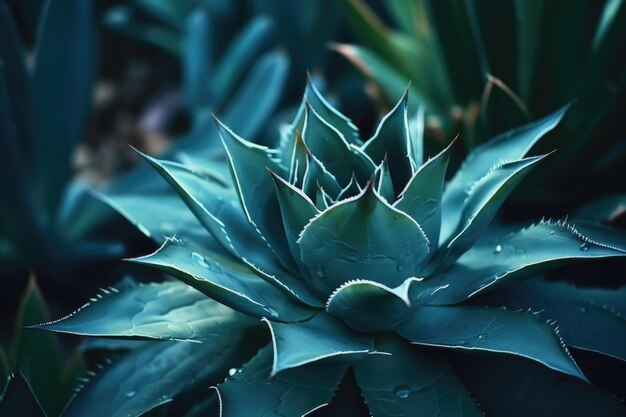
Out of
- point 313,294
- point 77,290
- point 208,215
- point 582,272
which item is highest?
point 208,215

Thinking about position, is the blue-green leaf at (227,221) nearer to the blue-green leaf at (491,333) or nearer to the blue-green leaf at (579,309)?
the blue-green leaf at (491,333)

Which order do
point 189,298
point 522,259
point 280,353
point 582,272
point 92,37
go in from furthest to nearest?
point 92,37
point 582,272
point 189,298
point 522,259
point 280,353

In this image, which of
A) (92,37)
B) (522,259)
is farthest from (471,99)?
(92,37)

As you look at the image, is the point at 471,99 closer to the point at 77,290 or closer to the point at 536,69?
the point at 536,69

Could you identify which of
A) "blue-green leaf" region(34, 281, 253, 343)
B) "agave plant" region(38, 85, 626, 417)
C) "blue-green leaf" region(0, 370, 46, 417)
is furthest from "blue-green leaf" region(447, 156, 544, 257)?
"blue-green leaf" region(0, 370, 46, 417)

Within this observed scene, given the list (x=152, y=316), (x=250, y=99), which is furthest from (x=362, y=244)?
(x=250, y=99)

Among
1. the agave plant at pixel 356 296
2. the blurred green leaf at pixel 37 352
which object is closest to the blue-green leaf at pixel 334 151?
the agave plant at pixel 356 296

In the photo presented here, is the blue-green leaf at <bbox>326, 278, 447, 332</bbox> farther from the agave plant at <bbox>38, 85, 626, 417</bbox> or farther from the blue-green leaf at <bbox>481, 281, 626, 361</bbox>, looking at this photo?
the blue-green leaf at <bbox>481, 281, 626, 361</bbox>
